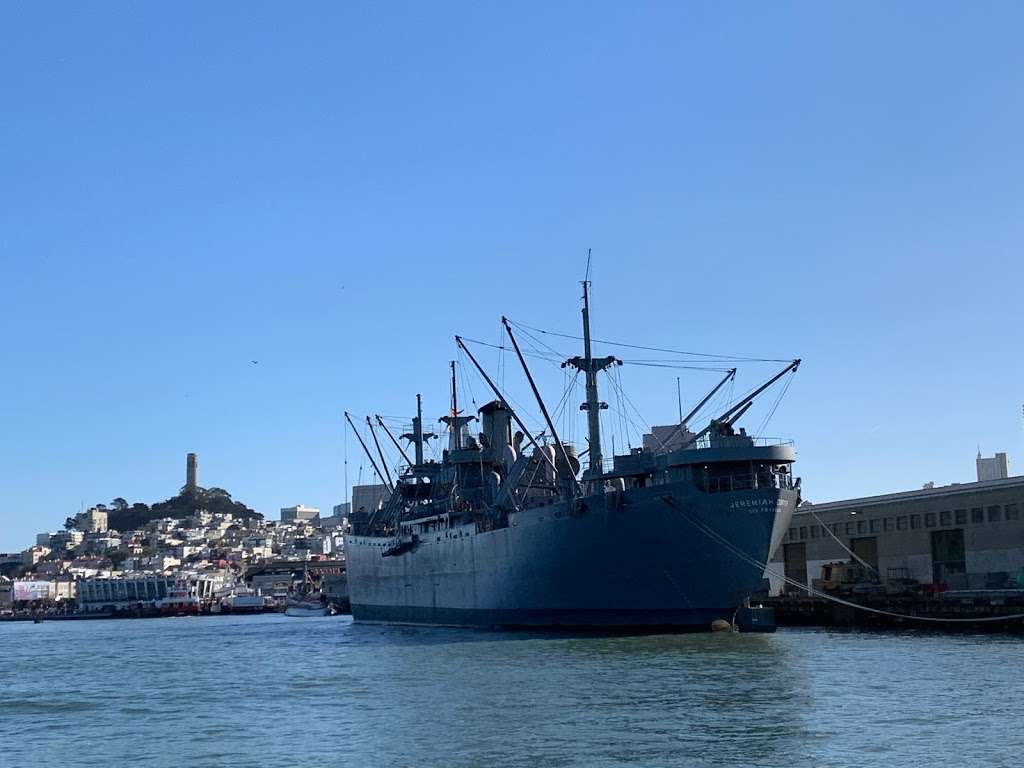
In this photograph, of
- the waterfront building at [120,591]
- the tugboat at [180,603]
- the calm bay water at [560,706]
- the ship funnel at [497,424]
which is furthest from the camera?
the waterfront building at [120,591]

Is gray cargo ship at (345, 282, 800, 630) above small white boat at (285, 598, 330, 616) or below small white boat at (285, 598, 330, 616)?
above

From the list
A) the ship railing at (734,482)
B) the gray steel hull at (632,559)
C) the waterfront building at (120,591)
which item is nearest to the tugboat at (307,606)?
the waterfront building at (120,591)

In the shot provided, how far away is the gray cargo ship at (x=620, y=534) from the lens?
172ft

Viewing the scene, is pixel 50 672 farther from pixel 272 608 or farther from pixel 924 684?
pixel 272 608

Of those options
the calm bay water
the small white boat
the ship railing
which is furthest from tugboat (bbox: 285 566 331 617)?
the ship railing

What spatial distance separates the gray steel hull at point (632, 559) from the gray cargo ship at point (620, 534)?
2.2 inches

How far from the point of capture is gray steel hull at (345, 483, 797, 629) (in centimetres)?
5194

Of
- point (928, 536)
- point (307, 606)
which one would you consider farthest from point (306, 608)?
point (928, 536)

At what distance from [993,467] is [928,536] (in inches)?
1314

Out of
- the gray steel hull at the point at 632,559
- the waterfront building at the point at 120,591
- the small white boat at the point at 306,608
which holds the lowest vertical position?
the small white boat at the point at 306,608

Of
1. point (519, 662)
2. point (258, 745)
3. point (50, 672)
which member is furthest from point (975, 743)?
point (50, 672)

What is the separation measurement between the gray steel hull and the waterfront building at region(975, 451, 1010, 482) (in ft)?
180

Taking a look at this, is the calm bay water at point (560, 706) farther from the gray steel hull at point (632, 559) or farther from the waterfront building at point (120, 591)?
the waterfront building at point (120, 591)

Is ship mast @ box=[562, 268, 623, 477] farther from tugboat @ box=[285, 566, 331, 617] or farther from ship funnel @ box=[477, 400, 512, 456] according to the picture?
tugboat @ box=[285, 566, 331, 617]
